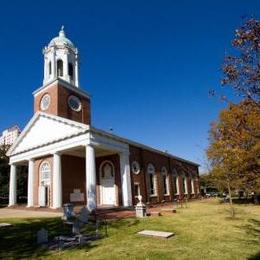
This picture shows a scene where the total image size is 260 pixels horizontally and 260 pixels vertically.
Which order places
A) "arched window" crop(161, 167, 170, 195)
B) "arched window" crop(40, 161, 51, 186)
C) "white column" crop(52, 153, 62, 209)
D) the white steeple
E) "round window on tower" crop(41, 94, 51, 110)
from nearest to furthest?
"white column" crop(52, 153, 62, 209) → "arched window" crop(40, 161, 51, 186) → "round window on tower" crop(41, 94, 51, 110) → the white steeple → "arched window" crop(161, 167, 170, 195)

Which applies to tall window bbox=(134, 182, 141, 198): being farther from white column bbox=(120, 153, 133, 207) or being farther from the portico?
white column bbox=(120, 153, 133, 207)

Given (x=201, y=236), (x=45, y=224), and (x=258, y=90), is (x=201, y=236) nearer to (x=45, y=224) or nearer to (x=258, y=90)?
(x=258, y=90)

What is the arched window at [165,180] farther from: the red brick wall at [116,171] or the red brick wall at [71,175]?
the red brick wall at [71,175]

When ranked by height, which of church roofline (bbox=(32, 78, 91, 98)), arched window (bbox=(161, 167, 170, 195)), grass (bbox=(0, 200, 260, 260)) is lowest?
grass (bbox=(0, 200, 260, 260))

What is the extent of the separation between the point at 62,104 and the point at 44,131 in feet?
11.5

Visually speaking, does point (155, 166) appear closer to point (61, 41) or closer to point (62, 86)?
point (62, 86)

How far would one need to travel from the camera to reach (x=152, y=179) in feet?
110

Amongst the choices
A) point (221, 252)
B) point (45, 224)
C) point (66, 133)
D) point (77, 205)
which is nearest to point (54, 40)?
point (66, 133)

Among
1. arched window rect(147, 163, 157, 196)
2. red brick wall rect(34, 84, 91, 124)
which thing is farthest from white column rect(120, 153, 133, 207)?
red brick wall rect(34, 84, 91, 124)

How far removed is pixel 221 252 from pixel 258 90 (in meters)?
5.04

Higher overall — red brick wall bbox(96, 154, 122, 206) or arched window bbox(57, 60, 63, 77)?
arched window bbox(57, 60, 63, 77)

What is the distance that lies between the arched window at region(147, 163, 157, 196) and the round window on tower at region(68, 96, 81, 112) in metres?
10.4

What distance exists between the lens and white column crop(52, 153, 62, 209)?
2467 centimetres

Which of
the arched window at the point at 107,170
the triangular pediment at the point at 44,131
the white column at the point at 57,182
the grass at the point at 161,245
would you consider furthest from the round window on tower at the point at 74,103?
the grass at the point at 161,245
